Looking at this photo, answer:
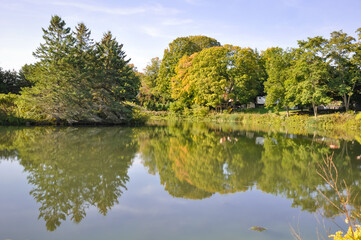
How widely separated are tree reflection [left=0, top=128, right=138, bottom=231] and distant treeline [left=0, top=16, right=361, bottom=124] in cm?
1240

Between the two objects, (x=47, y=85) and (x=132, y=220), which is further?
(x=47, y=85)

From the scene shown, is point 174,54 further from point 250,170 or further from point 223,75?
point 250,170

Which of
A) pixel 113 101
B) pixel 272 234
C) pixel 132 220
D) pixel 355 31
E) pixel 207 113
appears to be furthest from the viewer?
pixel 207 113

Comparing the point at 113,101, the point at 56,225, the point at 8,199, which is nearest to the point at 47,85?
the point at 113,101

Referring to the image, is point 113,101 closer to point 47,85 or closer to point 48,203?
point 47,85

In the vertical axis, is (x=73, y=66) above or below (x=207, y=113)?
above

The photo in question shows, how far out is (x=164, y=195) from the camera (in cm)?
660

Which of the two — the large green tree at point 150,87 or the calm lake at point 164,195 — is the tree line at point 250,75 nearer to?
the large green tree at point 150,87

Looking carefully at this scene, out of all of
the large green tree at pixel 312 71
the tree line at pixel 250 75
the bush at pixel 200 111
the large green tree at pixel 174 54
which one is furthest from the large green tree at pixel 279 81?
the large green tree at pixel 174 54

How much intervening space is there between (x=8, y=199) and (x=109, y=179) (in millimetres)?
2437

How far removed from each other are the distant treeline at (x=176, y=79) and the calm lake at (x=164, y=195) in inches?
530

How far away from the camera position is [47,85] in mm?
23203

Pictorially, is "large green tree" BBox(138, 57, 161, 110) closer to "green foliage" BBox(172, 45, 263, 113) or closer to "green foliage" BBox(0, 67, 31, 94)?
"green foliage" BBox(172, 45, 263, 113)

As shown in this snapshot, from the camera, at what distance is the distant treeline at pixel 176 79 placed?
23812 mm
